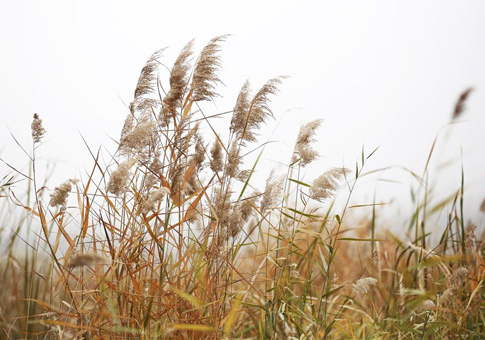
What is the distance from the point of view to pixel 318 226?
109 inches

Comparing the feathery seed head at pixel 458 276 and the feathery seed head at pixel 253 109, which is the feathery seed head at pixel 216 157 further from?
the feathery seed head at pixel 458 276

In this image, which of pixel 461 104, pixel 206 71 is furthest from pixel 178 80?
pixel 461 104

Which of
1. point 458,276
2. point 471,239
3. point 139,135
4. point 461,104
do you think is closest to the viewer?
point 139,135

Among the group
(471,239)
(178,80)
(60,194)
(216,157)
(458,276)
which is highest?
(178,80)

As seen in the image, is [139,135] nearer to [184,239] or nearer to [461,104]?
[184,239]

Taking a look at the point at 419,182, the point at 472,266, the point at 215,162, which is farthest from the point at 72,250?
the point at 472,266

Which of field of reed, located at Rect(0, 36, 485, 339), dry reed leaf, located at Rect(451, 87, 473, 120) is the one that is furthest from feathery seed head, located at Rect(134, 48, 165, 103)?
dry reed leaf, located at Rect(451, 87, 473, 120)

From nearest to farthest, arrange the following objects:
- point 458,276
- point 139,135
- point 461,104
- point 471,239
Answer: point 139,135, point 458,276, point 471,239, point 461,104

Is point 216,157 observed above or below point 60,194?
above

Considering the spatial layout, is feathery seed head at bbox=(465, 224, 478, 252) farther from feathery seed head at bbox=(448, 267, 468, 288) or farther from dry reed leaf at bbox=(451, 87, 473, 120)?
dry reed leaf at bbox=(451, 87, 473, 120)

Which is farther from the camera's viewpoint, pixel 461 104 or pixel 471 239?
pixel 461 104

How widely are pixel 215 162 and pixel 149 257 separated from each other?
0.62 m

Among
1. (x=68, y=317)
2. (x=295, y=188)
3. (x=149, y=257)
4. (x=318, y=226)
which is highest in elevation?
(x=295, y=188)

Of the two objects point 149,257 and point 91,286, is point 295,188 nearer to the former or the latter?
point 149,257
